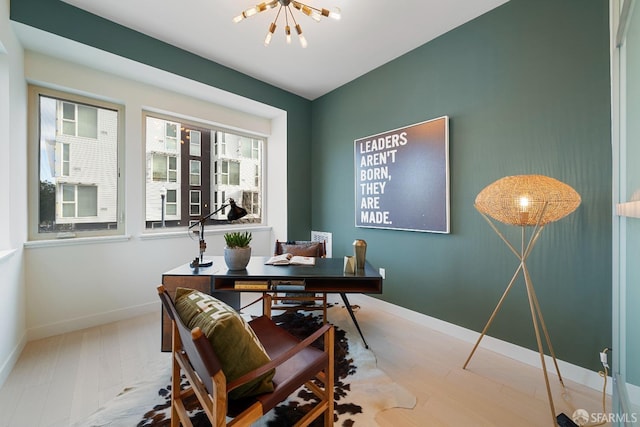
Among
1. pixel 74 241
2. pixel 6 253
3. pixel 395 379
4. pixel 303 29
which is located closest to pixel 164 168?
pixel 74 241

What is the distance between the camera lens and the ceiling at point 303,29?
6.95 feet

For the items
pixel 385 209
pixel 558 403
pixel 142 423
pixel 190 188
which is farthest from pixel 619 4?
pixel 190 188

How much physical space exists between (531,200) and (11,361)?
12.2 ft

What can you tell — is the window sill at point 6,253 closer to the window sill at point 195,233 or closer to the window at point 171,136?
the window sill at point 195,233

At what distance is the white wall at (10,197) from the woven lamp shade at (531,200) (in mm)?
Answer: 3301

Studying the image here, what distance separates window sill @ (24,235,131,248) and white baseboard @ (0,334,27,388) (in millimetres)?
763

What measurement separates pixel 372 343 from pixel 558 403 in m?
1.22

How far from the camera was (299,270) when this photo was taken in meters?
1.98

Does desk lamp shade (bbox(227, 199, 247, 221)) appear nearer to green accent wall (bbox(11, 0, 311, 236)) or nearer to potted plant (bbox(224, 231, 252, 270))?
potted plant (bbox(224, 231, 252, 270))

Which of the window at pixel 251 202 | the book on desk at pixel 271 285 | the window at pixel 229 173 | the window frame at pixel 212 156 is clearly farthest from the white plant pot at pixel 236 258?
the window at pixel 251 202

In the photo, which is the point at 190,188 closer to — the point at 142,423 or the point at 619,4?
the point at 142,423

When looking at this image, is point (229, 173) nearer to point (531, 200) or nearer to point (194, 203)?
point (194, 203)

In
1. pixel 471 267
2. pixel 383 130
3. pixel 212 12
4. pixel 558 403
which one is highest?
pixel 212 12

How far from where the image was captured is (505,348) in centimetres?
209
